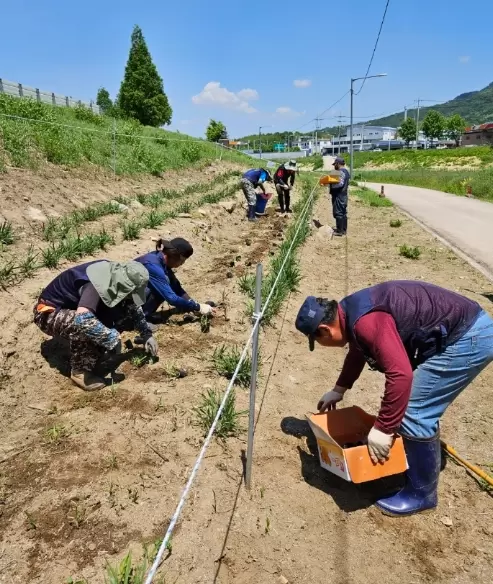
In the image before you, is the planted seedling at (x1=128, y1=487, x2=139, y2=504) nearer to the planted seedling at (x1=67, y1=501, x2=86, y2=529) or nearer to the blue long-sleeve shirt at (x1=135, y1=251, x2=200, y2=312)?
the planted seedling at (x1=67, y1=501, x2=86, y2=529)

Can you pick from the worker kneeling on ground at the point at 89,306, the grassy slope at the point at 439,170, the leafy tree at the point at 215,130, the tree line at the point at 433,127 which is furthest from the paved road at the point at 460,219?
the tree line at the point at 433,127

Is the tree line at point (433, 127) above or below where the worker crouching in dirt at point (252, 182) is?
above

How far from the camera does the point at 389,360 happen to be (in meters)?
2.17

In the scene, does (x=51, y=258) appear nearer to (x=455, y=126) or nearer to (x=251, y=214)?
(x=251, y=214)

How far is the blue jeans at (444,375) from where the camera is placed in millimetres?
2457

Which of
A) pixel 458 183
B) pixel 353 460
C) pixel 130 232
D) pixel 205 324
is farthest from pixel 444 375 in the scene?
pixel 458 183

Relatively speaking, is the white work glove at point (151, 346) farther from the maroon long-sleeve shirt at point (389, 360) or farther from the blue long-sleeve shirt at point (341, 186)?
the blue long-sleeve shirt at point (341, 186)

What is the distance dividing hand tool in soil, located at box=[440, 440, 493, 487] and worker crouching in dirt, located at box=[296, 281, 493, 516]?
470mm

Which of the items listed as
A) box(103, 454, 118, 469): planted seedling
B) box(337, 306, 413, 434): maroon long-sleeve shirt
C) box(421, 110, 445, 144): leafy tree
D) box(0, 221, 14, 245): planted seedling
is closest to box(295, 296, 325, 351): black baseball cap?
box(337, 306, 413, 434): maroon long-sleeve shirt

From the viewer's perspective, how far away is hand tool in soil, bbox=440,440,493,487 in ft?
9.70

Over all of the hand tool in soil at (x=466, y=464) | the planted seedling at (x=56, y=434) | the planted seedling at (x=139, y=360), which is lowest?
the hand tool in soil at (x=466, y=464)

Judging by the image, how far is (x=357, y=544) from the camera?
2566mm

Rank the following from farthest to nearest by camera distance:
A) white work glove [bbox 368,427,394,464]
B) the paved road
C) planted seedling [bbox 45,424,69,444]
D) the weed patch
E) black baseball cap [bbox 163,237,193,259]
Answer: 1. the weed patch
2. the paved road
3. black baseball cap [bbox 163,237,193,259]
4. planted seedling [bbox 45,424,69,444]
5. white work glove [bbox 368,427,394,464]

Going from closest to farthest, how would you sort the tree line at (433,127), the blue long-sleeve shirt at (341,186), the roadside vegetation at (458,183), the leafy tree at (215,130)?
1. the blue long-sleeve shirt at (341,186)
2. the roadside vegetation at (458,183)
3. the leafy tree at (215,130)
4. the tree line at (433,127)
